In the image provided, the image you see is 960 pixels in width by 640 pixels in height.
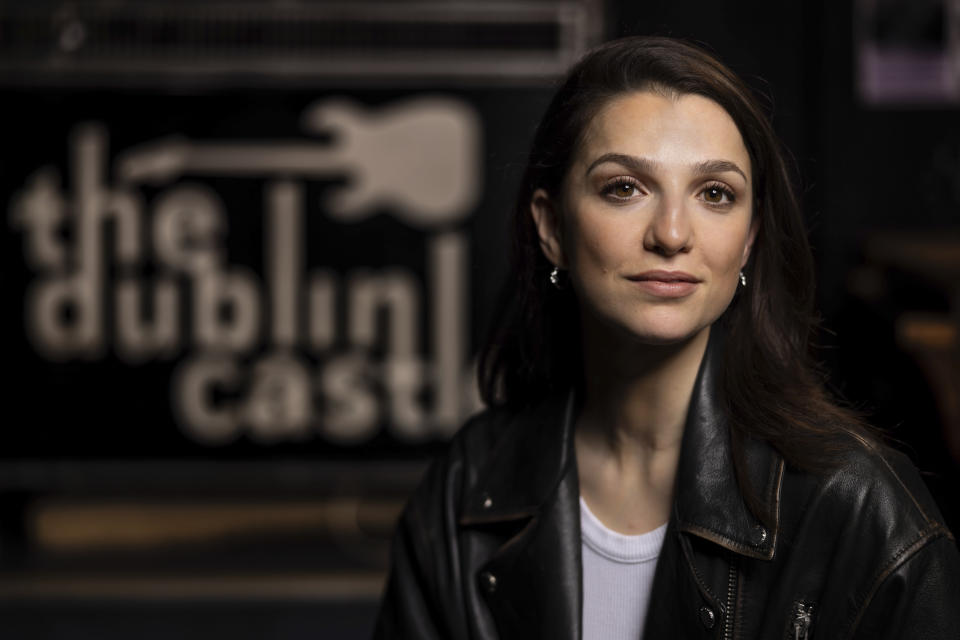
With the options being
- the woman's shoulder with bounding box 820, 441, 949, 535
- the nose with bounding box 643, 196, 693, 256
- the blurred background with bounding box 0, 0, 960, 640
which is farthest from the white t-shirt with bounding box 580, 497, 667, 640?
the blurred background with bounding box 0, 0, 960, 640

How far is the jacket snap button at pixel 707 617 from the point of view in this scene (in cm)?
118

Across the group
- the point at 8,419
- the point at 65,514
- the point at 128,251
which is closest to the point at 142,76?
the point at 128,251

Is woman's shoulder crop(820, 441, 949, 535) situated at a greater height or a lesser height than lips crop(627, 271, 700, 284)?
lesser

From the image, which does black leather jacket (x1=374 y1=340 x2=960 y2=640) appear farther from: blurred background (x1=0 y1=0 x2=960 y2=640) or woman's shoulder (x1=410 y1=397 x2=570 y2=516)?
blurred background (x1=0 y1=0 x2=960 y2=640)

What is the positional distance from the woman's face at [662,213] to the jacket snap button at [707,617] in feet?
0.88

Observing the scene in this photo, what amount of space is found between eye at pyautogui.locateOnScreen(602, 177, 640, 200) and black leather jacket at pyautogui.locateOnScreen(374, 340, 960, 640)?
222 mm

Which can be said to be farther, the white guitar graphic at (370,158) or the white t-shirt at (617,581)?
the white guitar graphic at (370,158)

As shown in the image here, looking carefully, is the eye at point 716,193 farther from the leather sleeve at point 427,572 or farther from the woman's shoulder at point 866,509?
the leather sleeve at point 427,572

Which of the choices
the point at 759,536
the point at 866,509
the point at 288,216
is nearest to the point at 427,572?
the point at 759,536

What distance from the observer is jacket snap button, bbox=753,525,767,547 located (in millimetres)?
1161

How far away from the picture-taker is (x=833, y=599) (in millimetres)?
1122

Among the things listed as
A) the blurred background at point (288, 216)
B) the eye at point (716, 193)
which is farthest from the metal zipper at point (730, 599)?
the blurred background at point (288, 216)

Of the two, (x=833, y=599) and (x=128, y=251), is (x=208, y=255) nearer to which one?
(x=128, y=251)

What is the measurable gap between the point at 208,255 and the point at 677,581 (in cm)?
230
